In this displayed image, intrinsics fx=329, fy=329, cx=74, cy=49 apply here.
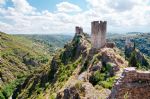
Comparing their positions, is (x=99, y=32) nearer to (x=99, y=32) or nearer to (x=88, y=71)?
(x=99, y=32)

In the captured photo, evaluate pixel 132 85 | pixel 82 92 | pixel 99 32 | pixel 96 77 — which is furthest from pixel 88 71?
pixel 132 85

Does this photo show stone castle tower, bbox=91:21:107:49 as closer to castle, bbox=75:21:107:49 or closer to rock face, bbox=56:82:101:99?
castle, bbox=75:21:107:49

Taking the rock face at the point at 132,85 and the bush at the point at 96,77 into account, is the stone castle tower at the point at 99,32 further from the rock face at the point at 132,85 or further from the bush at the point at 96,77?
the rock face at the point at 132,85

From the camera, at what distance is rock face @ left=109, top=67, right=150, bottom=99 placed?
21.4 metres

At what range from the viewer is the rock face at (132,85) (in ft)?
70.3

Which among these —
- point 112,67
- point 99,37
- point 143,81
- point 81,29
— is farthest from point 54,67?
point 143,81

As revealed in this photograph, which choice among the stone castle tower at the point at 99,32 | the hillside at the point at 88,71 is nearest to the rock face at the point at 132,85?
the hillside at the point at 88,71

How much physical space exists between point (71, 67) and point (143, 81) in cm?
9513

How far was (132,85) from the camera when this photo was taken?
21.6m

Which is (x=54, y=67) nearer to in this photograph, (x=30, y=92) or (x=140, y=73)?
(x=30, y=92)

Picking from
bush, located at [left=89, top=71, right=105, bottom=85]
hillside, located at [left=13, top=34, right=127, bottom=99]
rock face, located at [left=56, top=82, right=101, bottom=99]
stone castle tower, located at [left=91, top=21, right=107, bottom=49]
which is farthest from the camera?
stone castle tower, located at [left=91, top=21, right=107, bottom=49]

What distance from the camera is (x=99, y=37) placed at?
310 feet

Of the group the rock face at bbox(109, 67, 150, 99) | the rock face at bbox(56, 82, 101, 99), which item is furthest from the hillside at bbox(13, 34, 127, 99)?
the rock face at bbox(109, 67, 150, 99)

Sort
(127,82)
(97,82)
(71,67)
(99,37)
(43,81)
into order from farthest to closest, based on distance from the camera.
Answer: (43,81), (71,67), (99,37), (97,82), (127,82)
